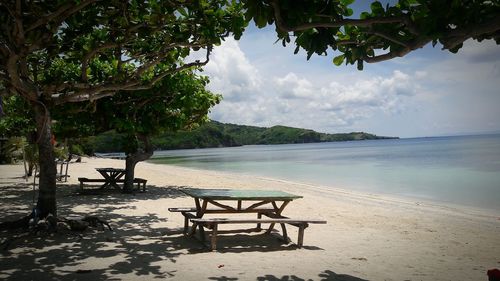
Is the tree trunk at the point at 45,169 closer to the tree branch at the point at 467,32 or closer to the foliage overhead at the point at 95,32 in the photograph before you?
the foliage overhead at the point at 95,32

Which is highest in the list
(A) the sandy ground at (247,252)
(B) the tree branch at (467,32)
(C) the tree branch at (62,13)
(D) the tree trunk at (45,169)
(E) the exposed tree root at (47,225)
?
(C) the tree branch at (62,13)

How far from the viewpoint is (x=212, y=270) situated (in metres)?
5.99

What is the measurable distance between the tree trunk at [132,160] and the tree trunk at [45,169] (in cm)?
787

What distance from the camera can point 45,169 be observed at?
8320mm

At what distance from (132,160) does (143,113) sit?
7.13 ft

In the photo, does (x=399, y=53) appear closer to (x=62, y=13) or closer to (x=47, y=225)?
(x=62, y=13)

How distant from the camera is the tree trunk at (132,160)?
53.2 ft

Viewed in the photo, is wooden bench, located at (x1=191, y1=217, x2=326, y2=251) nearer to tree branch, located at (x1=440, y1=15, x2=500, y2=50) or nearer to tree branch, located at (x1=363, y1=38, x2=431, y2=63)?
tree branch, located at (x1=363, y1=38, x2=431, y2=63)

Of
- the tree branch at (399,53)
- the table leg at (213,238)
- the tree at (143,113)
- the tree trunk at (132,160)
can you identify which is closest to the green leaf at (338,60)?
the tree branch at (399,53)

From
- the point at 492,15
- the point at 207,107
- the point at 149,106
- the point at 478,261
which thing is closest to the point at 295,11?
the point at 492,15

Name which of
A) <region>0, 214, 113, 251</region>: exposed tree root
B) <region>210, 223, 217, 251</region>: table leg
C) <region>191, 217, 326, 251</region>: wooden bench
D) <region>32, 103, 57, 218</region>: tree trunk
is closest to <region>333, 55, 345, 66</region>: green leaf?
<region>191, 217, 326, 251</region>: wooden bench

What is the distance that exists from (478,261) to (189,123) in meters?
13.5

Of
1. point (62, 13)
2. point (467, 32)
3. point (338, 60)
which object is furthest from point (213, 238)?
point (467, 32)

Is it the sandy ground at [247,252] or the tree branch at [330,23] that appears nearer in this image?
the tree branch at [330,23]
